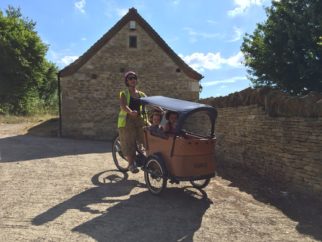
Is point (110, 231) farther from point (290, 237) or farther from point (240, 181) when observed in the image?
point (240, 181)

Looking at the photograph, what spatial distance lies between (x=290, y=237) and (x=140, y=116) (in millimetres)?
3691

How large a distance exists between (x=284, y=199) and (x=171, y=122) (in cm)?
244

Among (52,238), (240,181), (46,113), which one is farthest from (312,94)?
(46,113)

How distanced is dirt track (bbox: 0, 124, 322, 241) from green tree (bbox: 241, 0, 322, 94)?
1418cm

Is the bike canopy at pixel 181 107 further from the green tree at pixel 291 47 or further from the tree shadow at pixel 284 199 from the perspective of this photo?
the green tree at pixel 291 47

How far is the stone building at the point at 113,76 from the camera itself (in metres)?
17.8

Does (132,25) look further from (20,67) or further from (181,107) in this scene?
(20,67)

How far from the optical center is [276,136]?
8.29m

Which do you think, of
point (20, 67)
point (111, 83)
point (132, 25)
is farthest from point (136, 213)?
point (20, 67)

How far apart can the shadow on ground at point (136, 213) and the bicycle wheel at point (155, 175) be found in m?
0.14

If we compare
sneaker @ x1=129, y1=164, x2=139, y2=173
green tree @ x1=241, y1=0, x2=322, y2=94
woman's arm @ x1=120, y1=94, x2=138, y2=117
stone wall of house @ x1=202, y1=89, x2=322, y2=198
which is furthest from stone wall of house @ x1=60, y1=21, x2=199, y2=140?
woman's arm @ x1=120, y1=94, x2=138, y2=117

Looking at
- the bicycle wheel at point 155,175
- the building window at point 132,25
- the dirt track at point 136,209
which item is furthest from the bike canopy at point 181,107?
the building window at point 132,25

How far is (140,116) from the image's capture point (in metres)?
7.68

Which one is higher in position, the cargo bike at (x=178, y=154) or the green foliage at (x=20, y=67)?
the green foliage at (x=20, y=67)
